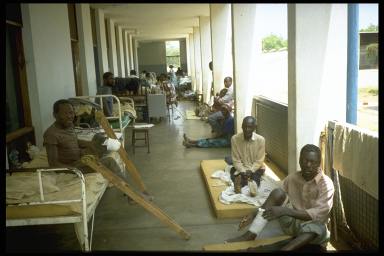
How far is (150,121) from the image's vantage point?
12312 mm

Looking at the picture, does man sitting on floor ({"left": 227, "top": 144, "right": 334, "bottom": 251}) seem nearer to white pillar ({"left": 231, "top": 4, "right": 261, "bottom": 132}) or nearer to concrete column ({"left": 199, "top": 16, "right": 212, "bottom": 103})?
white pillar ({"left": 231, "top": 4, "right": 261, "bottom": 132})

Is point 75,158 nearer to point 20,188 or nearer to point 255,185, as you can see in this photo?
point 20,188

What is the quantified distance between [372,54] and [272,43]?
166 inches

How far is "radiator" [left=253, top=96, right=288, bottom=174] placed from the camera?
251 inches

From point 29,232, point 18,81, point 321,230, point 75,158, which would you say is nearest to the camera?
point 321,230

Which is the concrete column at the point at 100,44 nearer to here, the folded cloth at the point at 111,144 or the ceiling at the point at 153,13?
the ceiling at the point at 153,13

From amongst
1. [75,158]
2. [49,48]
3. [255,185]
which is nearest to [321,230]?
[255,185]

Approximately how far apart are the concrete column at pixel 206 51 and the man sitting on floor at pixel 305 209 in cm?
1233

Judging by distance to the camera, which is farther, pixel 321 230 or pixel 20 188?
pixel 20 188

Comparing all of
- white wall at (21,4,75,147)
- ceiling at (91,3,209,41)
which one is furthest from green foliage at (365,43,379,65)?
ceiling at (91,3,209,41)

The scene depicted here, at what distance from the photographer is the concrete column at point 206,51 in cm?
1573

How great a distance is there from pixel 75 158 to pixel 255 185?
2244 millimetres

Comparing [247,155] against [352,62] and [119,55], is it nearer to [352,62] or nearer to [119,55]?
[352,62]

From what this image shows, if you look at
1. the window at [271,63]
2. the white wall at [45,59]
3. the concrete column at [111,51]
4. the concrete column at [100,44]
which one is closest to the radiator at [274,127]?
the window at [271,63]
